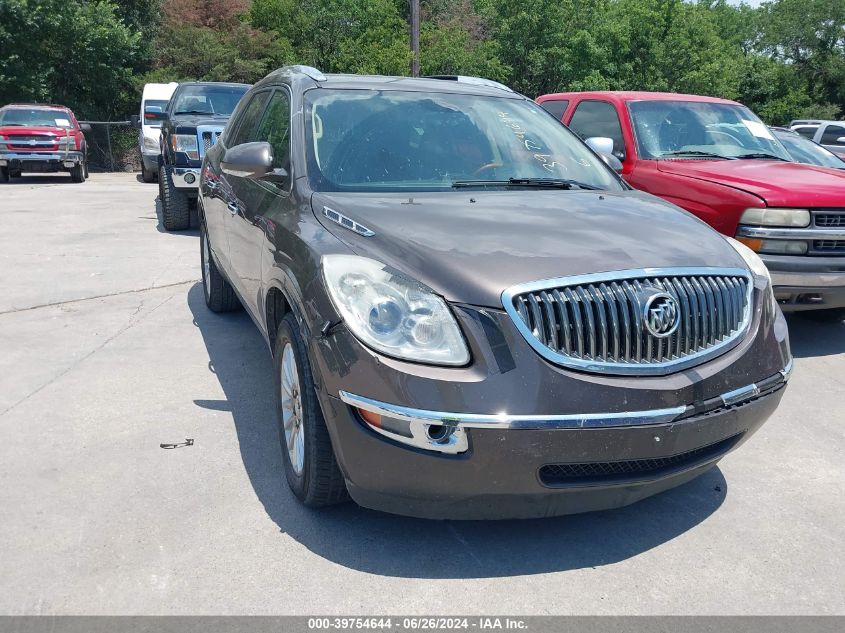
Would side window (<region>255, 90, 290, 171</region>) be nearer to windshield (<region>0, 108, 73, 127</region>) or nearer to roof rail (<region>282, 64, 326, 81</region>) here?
roof rail (<region>282, 64, 326, 81</region>)

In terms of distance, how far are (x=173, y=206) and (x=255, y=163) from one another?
A: 7266 mm

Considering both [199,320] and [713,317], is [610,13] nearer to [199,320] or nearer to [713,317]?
[199,320]

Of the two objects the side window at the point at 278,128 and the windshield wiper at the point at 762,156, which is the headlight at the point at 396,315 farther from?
the windshield wiper at the point at 762,156

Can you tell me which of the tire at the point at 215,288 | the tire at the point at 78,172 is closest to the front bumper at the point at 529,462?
the tire at the point at 215,288

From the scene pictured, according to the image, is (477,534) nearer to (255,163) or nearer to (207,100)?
(255,163)

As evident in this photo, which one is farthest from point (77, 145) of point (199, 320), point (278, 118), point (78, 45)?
point (278, 118)

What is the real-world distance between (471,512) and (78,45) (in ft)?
87.4

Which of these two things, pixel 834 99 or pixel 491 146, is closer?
pixel 491 146

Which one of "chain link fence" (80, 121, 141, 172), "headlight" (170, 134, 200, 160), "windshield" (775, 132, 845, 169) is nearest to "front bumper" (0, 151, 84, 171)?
"chain link fence" (80, 121, 141, 172)

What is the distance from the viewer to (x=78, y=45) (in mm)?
25391

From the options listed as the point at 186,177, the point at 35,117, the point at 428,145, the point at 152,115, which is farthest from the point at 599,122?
the point at 35,117

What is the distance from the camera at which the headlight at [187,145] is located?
1009cm

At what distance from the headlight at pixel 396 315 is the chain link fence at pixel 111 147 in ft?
78.9

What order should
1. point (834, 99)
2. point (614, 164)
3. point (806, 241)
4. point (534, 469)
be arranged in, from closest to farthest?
point (534, 469)
point (614, 164)
point (806, 241)
point (834, 99)
